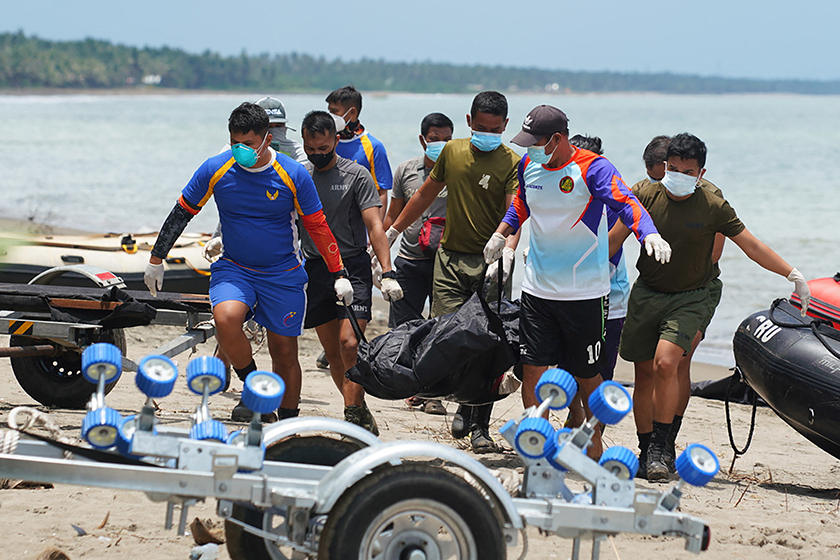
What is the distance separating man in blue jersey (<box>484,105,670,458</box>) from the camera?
4688 mm

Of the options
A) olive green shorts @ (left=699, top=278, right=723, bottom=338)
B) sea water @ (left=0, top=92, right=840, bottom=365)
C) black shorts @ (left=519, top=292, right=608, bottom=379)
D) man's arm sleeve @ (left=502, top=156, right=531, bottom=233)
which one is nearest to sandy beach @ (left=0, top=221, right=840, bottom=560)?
black shorts @ (left=519, top=292, right=608, bottom=379)

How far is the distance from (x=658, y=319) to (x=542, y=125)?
130 centimetres

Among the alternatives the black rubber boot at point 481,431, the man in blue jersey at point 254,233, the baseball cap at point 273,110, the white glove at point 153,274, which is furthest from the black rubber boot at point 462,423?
the baseball cap at point 273,110

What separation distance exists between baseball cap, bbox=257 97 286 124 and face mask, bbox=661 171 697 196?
2342 mm

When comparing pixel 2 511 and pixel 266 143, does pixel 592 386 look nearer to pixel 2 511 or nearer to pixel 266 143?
pixel 266 143

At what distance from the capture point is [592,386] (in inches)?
197

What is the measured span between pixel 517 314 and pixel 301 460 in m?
2.18

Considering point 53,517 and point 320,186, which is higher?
point 320,186

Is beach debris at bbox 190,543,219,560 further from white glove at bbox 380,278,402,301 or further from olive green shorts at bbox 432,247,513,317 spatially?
olive green shorts at bbox 432,247,513,317

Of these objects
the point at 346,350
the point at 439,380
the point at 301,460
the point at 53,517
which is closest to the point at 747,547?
the point at 439,380

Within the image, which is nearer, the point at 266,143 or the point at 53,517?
the point at 53,517

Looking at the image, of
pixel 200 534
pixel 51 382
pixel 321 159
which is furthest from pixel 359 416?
pixel 51 382

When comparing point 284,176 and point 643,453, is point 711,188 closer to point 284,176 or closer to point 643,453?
point 643,453

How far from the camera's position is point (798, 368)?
5.02 metres
